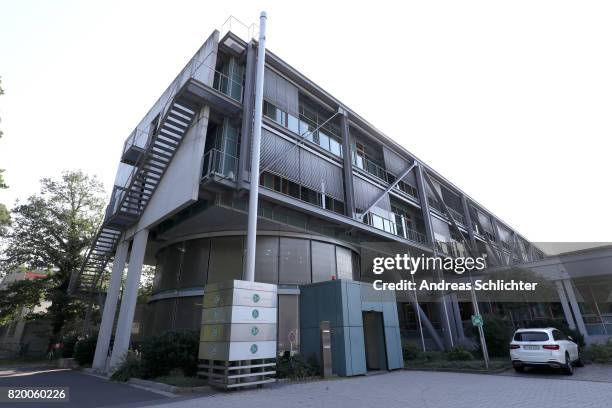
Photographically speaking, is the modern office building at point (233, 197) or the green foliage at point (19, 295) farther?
the green foliage at point (19, 295)

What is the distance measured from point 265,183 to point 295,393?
10497 mm

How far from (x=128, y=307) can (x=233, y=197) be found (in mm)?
7873

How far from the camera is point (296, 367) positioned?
12.3 metres

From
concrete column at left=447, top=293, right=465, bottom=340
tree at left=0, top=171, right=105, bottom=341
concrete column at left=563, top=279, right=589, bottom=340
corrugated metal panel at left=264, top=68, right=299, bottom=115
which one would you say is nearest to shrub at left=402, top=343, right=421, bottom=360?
concrete column at left=447, top=293, right=465, bottom=340

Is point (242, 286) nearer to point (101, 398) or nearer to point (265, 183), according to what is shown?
point (101, 398)

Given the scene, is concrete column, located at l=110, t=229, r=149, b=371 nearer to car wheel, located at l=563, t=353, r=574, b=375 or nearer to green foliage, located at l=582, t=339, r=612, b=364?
car wheel, located at l=563, t=353, r=574, b=375

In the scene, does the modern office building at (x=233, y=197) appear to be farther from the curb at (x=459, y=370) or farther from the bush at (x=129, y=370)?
the curb at (x=459, y=370)

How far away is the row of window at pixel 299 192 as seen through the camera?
1761 centimetres

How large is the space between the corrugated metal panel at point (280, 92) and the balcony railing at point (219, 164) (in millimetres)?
5246

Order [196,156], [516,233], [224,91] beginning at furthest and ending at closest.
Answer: [516,233] → [224,91] → [196,156]

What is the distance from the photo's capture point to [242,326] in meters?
10.4

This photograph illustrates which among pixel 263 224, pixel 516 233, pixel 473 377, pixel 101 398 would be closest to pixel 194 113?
pixel 263 224

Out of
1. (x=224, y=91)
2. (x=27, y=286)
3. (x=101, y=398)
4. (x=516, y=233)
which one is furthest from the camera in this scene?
(x=516, y=233)

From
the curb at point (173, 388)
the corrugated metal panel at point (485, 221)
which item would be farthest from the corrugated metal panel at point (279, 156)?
the corrugated metal panel at point (485, 221)
